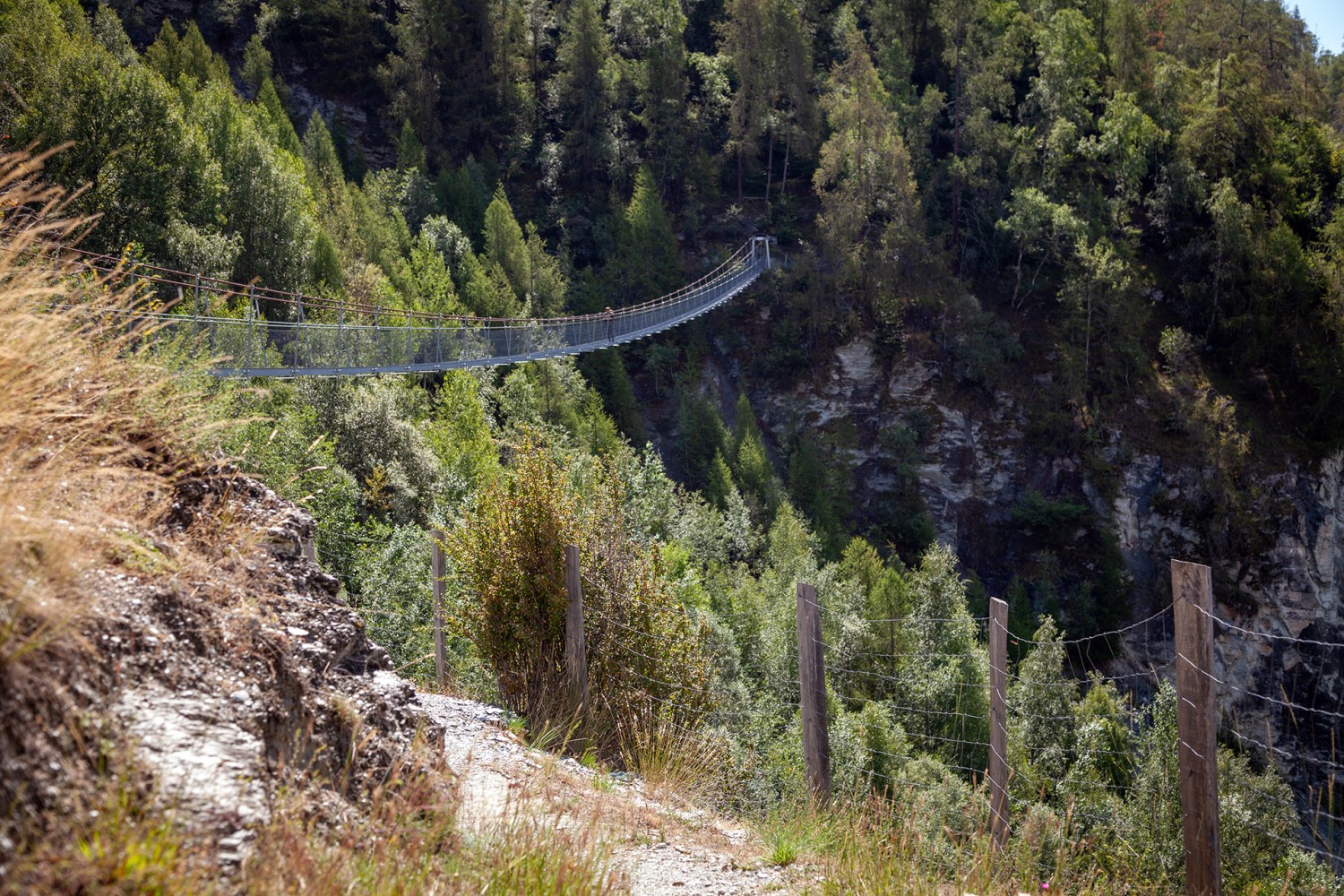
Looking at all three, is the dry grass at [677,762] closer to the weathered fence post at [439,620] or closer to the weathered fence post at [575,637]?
the weathered fence post at [575,637]

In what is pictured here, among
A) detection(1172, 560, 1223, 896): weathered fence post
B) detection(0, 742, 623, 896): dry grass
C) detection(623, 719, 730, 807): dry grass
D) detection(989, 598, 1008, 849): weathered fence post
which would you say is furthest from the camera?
detection(623, 719, 730, 807): dry grass

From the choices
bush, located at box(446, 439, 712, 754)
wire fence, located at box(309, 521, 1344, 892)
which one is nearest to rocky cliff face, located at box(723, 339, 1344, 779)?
wire fence, located at box(309, 521, 1344, 892)

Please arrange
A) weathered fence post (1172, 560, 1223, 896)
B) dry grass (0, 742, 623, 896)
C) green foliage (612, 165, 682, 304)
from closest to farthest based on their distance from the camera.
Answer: dry grass (0, 742, 623, 896), weathered fence post (1172, 560, 1223, 896), green foliage (612, 165, 682, 304)

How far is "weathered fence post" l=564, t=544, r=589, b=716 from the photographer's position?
4797 mm

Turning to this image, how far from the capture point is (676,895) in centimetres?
309

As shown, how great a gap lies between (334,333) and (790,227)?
2515cm

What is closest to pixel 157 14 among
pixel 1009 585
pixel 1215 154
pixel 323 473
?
pixel 323 473

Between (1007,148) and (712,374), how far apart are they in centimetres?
1282

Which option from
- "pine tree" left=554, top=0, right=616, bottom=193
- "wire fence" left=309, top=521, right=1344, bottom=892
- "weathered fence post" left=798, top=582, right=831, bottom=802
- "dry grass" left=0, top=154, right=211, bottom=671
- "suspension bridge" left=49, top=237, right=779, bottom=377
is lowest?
"wire fence" left=309, top=521, right=1344, bottom=892

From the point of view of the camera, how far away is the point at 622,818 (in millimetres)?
3441

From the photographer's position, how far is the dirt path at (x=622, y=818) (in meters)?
3.00

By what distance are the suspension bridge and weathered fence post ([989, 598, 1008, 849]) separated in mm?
3825

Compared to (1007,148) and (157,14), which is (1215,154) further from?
(157,14)

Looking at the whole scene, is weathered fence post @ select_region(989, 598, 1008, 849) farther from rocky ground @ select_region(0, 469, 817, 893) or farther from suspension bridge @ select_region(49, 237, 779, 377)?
suspension bridge @ select_region(49, 237, 779, 377)
